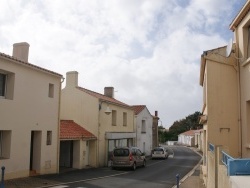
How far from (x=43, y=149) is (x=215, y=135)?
11505 millimetres

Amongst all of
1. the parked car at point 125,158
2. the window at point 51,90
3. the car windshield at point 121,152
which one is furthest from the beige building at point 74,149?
the window at point 51,90

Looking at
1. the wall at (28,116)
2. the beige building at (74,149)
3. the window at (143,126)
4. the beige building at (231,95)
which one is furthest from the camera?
the window at (143,126)

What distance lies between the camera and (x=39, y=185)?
15.7 metres

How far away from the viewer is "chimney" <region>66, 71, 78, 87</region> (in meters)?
29.5

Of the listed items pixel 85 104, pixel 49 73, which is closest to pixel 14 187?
pixel 49 73

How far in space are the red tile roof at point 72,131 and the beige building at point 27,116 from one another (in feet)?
7.43

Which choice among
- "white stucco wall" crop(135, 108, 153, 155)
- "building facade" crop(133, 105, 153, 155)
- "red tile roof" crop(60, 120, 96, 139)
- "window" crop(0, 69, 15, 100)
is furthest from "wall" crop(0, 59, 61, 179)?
"white stucco wall" crop(135, 108, 153, 155)

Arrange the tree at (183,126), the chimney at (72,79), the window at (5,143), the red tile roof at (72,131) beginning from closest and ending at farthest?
the window at (5,143) < the red tile roof at (72,131) < the chimney at (72,79) < the tree at (183,126)

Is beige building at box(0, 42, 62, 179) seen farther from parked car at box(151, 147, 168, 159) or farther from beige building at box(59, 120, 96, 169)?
parked car at box(151, 147, 168, 159)

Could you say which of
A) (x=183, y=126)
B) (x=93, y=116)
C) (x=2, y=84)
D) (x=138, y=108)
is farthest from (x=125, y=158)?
(x=183, y=126)

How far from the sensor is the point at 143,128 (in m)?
42.2

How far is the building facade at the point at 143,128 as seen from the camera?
39.9 metres

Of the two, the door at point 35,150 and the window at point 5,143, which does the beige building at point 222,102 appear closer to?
the window at point 5,143

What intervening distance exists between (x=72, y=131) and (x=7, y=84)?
8.68 metres
